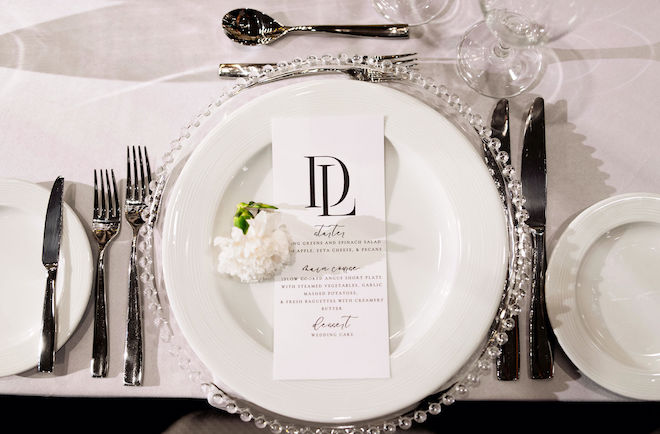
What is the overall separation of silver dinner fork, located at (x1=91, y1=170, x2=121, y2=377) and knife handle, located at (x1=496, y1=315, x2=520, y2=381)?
0.66 metres

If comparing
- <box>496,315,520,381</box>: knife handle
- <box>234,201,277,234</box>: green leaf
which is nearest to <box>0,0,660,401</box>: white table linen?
<box>496,315,520,381</box>: knife handle

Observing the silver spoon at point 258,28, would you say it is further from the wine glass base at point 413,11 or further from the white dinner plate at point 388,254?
the white dinner plate at point 388,254

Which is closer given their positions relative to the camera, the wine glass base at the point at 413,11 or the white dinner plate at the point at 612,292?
the white dinner plate at the point at 612,292

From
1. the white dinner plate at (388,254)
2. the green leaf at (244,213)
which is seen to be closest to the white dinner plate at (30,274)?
the white dinner plate at (388,254)

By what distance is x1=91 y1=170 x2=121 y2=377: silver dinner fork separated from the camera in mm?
750

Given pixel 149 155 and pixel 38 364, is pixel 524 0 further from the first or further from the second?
pixel 38 364

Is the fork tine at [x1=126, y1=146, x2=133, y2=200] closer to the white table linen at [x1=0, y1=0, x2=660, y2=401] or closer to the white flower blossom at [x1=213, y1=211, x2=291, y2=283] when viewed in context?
the white table linen at [x1=0, y1=0, x2=660, y2=401]

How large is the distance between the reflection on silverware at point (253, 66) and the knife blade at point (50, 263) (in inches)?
13.6

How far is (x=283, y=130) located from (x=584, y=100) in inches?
21.9

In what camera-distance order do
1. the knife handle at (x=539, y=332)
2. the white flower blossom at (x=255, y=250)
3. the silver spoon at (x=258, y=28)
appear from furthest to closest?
the silver spoon at (x=258, y=28) → the knife handle at (x=539, y=332) → the white flower blossom at (x=255, y=250)

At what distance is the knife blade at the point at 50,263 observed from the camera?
0.73m


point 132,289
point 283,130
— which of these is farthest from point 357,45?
point 132,289

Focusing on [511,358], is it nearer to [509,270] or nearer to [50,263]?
[509,270]

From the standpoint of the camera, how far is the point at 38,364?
730 mm
